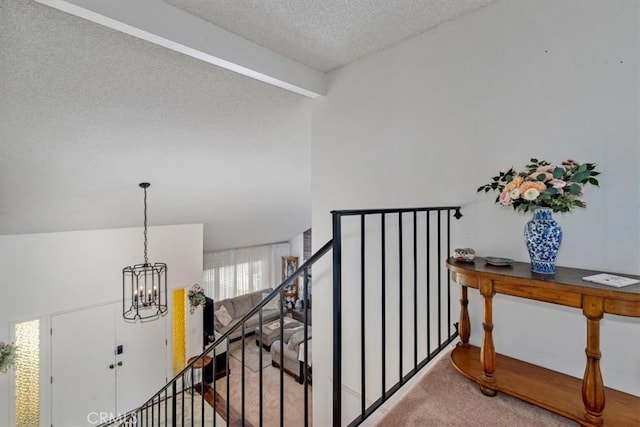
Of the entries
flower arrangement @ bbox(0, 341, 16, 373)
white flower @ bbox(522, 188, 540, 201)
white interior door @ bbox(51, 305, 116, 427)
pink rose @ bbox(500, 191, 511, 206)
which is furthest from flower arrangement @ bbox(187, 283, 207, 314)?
white flower @ bbox(522, 188, 540, 201)

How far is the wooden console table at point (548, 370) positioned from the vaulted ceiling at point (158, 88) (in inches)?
60.2

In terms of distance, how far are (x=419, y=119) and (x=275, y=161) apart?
242 centimetres

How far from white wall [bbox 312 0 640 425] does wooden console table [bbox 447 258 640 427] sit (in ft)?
0.44

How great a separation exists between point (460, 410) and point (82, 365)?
5.47 meters

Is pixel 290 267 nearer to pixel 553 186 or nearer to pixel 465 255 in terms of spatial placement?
pixel 465 255

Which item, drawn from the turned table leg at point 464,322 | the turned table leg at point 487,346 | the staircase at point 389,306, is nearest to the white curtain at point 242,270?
the staircase at point 389,306

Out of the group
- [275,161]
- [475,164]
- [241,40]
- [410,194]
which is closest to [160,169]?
[275,161]

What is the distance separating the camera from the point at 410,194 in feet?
6.91

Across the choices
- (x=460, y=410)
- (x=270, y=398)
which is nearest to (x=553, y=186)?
(x=460, y=410)

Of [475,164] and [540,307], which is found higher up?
[475,164]

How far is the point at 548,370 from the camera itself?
1.55 metres

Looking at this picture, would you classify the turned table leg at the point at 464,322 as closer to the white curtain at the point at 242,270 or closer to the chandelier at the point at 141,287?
the chandelier at the point at 141,287

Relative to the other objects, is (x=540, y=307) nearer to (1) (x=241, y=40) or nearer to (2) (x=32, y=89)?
(1) (x=241, y=40)

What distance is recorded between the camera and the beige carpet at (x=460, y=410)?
128cm
